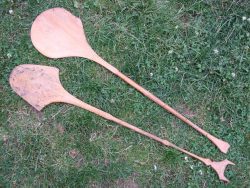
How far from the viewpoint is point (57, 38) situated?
3.65m

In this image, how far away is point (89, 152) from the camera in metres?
3.55

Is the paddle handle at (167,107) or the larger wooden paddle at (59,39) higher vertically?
the larger wooden paddle at (59,39)

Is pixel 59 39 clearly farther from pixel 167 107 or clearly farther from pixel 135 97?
pixel 167 107

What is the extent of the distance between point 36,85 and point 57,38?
391 millimetres

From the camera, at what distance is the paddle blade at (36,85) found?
11.7ft

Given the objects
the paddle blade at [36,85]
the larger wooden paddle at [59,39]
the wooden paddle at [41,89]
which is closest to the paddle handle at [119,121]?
the wooden paddle at [41,89]

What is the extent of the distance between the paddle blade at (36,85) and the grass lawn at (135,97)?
2.5 inches

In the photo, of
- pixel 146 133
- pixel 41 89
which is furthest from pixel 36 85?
pixel 146 133

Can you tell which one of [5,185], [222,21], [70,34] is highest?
[222,21]

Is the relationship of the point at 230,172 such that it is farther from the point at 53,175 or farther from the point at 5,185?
the point at 5,185

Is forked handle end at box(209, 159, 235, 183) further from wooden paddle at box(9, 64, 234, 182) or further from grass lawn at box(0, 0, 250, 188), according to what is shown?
wooden paddle at box(9, 64, 234, 182)

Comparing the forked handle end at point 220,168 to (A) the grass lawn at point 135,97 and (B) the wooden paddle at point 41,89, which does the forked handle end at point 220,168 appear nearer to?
(A) the grass lawn at point 135,97

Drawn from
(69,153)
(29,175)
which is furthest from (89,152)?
(29,175)

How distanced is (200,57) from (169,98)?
0.39m
